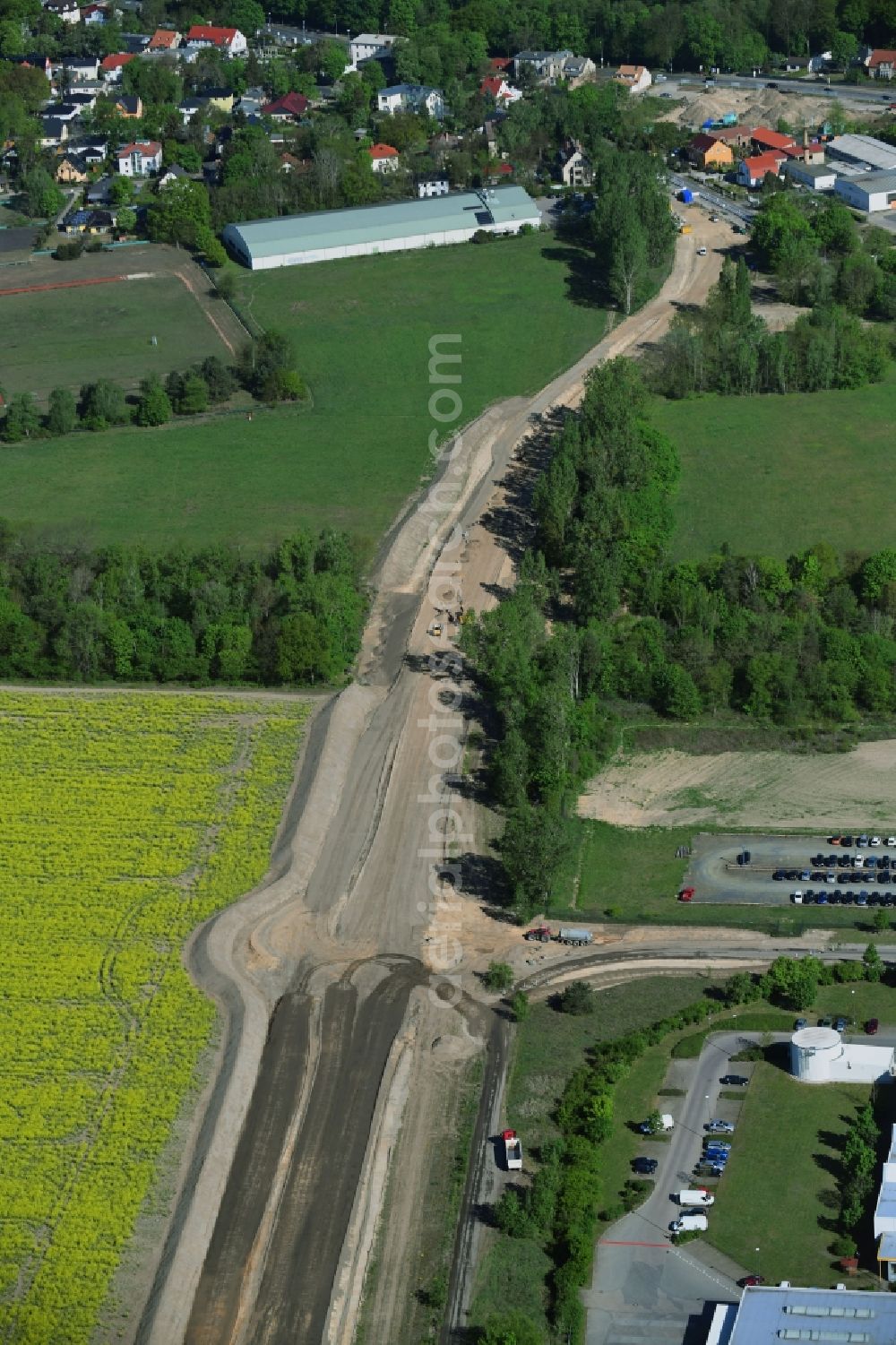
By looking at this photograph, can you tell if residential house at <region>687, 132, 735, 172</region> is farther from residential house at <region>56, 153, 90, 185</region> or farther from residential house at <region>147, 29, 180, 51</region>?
residential house at <region>147, 29, 180, 51</region>

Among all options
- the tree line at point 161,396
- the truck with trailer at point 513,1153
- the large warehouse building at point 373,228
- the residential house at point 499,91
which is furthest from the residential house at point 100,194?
the truck with trailer at point 513,1153

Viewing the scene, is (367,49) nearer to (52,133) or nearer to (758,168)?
(52,133)

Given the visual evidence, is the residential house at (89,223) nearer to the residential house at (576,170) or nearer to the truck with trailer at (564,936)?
the residential house at (576,170)

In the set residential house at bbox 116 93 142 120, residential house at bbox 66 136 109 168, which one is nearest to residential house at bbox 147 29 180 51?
residential house at bbox 116 93 142 120

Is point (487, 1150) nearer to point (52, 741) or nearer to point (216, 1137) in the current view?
point (216, 1137)

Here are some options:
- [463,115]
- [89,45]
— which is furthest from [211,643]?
[89,45]

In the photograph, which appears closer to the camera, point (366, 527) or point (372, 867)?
point (372, 867)
